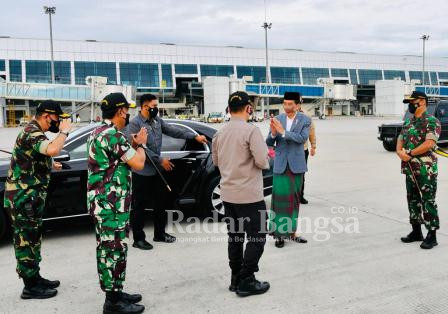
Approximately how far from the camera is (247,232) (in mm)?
3436

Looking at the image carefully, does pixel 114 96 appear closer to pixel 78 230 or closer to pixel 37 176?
pixel 37 176

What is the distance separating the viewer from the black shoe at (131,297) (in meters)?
3.27

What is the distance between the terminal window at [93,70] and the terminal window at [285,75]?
3150 cm

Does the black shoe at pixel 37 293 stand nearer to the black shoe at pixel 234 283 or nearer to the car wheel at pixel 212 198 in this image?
the black shoe at pixel 234 283

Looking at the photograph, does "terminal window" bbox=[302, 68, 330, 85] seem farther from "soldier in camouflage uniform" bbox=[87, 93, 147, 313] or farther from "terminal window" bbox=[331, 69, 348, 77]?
"soldier in camouflage uniform" bbox=[87, 93, 147, 313]

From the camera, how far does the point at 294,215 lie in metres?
4.81

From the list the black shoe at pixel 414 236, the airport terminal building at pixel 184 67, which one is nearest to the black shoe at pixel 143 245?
the black shoe at pixel 414 236

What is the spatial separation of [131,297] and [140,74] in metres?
79.2

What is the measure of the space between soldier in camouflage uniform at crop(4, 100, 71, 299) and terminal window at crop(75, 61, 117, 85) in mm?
75223

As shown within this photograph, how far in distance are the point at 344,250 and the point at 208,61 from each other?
83.1 m

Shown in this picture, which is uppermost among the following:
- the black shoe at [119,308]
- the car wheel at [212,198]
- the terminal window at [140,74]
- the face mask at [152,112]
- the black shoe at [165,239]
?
the terminal window at [140,74]

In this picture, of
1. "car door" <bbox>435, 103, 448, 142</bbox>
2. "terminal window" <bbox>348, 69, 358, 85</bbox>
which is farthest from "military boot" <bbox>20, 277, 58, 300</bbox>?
"terminal window" <bbox>348, 69, 358, 85</bbox>

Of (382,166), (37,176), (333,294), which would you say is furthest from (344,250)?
(382,166)

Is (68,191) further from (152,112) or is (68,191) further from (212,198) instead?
(212,198)
